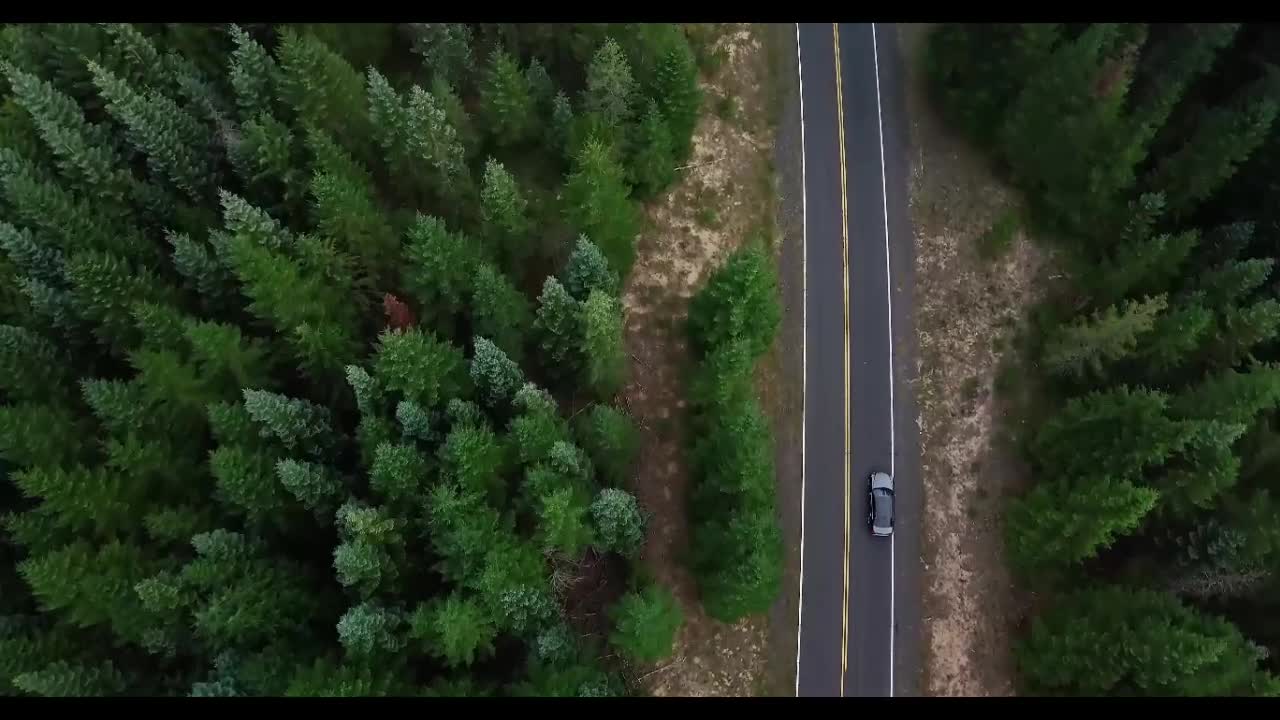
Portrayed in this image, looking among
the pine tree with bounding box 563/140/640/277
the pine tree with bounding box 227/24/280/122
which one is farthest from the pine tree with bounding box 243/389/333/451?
the pine tree with bounding box 563/140/640/277

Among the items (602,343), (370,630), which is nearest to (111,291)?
(370,630)

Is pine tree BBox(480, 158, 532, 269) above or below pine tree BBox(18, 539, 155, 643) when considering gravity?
above

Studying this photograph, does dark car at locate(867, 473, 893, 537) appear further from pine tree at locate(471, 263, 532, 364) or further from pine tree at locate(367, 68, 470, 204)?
pine tree at locate(367, 68, 470, 204)

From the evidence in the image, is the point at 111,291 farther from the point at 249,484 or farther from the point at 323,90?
the point at 323,90

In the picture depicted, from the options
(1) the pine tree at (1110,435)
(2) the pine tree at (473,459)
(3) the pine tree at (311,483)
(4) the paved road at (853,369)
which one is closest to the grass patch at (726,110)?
(4) the paved road at (853,369)

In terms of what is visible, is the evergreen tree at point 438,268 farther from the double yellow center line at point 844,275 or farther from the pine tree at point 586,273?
the double yellow center line at point 844,275
